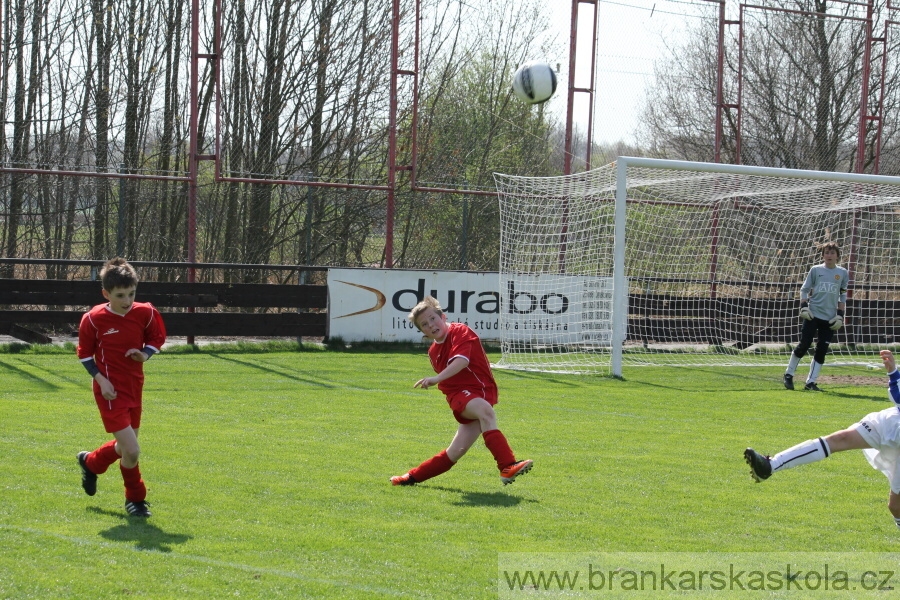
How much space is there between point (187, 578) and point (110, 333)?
1.89 m

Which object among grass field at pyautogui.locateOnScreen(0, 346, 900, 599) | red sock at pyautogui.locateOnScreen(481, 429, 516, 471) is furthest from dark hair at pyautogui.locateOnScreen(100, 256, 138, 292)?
red sock at pyautogui.locateOnScreen(481, 429, 516, 471)

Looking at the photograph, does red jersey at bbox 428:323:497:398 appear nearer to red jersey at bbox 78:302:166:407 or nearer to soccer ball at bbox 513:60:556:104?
red jersey at bbox 78:302:166:407

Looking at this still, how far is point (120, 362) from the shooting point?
19.1 feet

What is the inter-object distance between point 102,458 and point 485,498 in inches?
90.7

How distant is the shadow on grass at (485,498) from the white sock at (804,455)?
1482 millimetres

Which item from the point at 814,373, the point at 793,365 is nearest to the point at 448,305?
the point at 793,365

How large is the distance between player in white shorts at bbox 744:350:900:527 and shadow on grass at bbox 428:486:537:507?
1428 millimetres

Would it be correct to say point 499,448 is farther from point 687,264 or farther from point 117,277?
point 687,264

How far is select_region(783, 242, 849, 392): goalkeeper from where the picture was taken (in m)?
12.7

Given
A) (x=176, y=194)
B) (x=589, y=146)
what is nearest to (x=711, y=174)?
(x=589, y=146)

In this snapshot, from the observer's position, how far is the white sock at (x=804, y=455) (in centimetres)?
563

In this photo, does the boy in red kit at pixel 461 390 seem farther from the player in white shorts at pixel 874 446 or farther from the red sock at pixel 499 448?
the player in white shorts at pixel 874 446

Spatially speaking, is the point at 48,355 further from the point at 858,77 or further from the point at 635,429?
the point at 858,77

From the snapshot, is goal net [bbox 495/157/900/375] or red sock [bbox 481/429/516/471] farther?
goal net [bbox 495/157/900/375]
